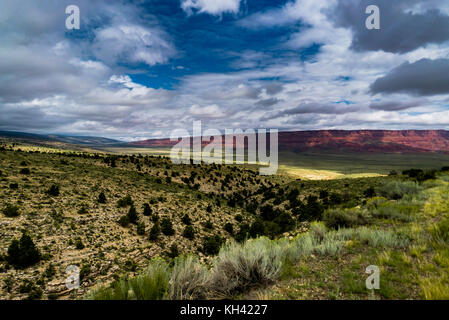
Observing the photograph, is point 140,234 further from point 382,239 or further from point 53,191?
point 382,239

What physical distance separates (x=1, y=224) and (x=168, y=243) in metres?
Result: 8.71

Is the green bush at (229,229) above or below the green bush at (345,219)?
below

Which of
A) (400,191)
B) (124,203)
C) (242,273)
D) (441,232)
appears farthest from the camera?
(124,203)

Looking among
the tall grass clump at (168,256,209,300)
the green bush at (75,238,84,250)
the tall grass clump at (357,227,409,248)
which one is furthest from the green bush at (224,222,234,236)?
the tall grass clump at (168,256,209,300)

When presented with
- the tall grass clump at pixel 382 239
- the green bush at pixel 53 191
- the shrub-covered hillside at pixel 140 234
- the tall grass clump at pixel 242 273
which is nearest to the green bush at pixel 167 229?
the shrub-covered hillside at pixel 140 234

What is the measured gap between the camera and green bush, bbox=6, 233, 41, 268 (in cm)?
827

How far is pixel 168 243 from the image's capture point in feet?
43.3

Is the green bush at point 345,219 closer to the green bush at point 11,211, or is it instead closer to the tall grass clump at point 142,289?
the tall grass clump at point 142,289

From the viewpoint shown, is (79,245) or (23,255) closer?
(23,255)

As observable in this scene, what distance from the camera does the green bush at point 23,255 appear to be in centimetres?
827

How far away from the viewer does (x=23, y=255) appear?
27.5ft

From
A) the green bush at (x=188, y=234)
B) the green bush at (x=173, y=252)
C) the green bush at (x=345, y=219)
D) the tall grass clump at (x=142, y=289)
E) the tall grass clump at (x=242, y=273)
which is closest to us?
the tall grass clump at (x=142, y=289)

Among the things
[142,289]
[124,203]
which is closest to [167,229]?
[124,203]
